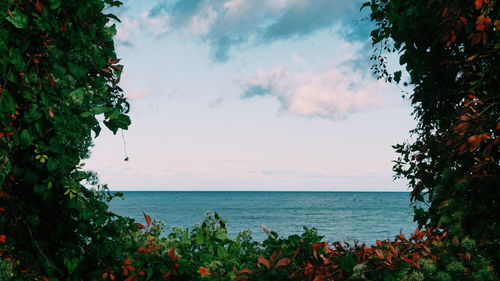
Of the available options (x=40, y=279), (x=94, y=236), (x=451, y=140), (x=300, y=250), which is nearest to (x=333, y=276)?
(x=300, y=250)

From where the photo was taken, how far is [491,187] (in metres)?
4.65

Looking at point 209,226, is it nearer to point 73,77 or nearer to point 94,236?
point 94,236

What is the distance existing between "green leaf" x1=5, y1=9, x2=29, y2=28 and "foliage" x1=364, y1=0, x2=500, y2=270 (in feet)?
11.4

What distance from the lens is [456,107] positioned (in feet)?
18.0

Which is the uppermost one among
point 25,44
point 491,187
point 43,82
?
point 25,44

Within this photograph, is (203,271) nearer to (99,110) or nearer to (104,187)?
(104,187)

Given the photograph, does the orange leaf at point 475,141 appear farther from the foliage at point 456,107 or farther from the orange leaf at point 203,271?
the orange leaf at point 203,271

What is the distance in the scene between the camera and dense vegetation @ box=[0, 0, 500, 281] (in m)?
4.06

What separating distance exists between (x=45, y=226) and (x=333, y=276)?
271 centimetres

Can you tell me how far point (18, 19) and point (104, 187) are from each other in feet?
5.48

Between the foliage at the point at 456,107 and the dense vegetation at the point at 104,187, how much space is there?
0.02 metres

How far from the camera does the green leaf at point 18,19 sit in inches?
155

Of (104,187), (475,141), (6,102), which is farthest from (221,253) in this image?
(475,141)

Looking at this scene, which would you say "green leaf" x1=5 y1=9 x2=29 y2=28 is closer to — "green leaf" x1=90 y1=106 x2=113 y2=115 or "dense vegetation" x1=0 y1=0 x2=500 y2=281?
"dense vegetation" x1=0 y1=0 x2=500 y2=281
